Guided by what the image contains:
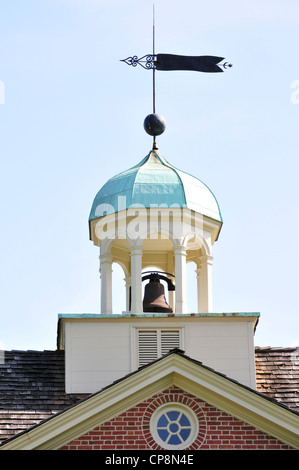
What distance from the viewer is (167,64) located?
2684cm

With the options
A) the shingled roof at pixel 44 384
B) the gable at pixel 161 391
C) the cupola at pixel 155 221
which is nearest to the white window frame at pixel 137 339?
the cupola at pixel 155 221

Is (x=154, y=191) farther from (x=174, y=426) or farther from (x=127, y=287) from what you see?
(x=174, y=426)

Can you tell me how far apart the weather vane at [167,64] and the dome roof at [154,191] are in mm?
1154

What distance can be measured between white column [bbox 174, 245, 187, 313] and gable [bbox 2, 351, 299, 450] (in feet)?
12.8

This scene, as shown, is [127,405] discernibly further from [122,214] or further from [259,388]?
[122,214]

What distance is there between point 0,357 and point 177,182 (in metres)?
5.28

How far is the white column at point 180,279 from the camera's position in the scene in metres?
24.6

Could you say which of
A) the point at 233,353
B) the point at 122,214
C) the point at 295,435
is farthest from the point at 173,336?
the point at 295,435

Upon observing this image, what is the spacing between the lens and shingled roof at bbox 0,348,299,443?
22.4 metres

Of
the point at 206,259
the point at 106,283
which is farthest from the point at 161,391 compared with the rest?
the point at 206,259

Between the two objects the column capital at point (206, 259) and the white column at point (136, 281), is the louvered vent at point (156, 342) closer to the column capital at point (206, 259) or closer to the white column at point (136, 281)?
the white column at point (136, 281)

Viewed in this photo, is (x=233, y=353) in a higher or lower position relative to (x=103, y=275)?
lower

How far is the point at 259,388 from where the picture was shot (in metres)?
23.8

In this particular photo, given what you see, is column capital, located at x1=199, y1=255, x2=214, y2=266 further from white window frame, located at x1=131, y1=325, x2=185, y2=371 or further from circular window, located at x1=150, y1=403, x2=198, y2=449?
circular window, located at x1=150, y1=403, x2=198, y2=449
